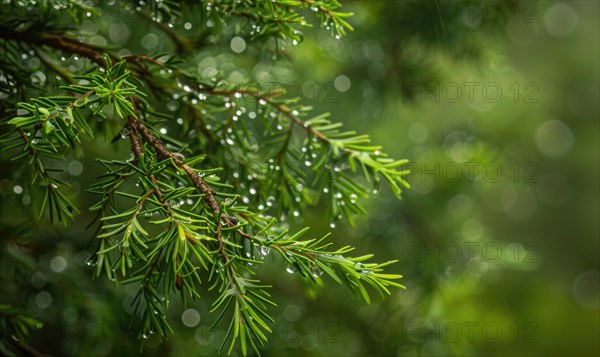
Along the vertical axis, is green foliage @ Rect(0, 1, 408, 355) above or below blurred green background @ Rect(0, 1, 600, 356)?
above

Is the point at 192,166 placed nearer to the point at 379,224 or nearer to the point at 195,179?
the point at 195,179

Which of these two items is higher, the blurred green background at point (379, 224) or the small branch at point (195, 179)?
the small branch at point (195, 179)

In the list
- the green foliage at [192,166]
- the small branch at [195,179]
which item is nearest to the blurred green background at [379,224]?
the green foliage at [192,166]

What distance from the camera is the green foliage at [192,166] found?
2.87 ft

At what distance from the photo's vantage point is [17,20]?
4.09ft

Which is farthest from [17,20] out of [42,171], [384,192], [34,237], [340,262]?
[384,192]

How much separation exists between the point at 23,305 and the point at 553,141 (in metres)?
6.61

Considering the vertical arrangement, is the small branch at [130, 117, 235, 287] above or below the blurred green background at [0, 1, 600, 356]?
above

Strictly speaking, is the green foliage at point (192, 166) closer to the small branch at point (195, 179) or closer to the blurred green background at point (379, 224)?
the small branch at point (195, 179)

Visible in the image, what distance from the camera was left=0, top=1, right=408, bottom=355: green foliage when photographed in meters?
0.88

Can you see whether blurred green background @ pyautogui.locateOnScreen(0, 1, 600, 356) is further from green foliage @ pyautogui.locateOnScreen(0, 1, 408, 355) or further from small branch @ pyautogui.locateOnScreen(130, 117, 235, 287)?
small branch @ pyautogui.locateOnScreen(130, 117, 235, 287)

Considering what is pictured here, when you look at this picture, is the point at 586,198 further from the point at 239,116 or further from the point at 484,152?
the point at 239,116

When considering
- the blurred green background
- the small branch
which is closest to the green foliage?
the small branch

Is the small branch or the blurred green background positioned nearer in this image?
the small branch
